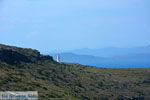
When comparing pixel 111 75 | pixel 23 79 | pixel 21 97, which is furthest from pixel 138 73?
pixel 21 97

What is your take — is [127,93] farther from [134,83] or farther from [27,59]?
[27,59]

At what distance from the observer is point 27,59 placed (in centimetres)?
7081

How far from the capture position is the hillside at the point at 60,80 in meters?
51.2

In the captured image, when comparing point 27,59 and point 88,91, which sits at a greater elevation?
point 27,59

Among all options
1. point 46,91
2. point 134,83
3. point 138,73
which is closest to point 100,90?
point 134,83

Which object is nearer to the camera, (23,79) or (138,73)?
(23,79)

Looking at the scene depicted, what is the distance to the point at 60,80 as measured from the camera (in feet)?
218

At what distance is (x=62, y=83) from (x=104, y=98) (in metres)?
8.71

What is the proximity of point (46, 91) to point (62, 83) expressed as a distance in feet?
50.8

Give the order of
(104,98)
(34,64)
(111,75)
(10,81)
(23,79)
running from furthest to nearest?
(111,75), (34,64), (104,98), (23,79), (10,81)

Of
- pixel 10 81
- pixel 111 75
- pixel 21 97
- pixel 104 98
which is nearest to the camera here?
pixel 21 97

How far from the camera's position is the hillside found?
168ft

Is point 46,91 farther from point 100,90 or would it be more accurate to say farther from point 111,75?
point 111,75

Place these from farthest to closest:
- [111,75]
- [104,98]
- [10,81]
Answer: [111,75] < [104,98] < [10,81]
